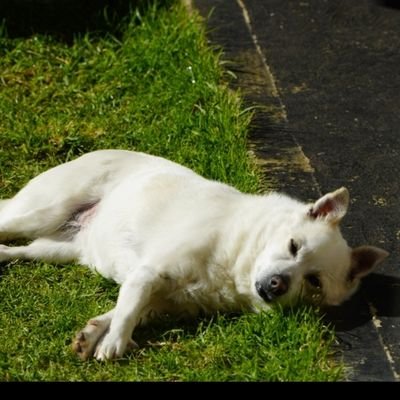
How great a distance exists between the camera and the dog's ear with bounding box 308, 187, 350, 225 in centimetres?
539

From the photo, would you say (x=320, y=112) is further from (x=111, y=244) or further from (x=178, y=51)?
(x=111, y=244)

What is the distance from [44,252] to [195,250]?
3.54 ft

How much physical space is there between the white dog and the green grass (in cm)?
10

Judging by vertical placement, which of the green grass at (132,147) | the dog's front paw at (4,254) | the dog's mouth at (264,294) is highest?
the dog's mouth at (264,294)

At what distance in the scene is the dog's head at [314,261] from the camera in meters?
5.22

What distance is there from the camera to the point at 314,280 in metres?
5.30

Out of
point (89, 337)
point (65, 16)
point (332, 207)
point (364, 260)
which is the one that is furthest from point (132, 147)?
point (89, 337)

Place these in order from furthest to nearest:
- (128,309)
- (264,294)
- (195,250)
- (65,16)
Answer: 1. (65,16)
2. (195,250)
3. (264,294)
4. (128,309)

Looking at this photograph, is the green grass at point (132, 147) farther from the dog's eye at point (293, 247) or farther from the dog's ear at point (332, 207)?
the dog's ear at point (332, 207)

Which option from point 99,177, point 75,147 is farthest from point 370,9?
point 99,177

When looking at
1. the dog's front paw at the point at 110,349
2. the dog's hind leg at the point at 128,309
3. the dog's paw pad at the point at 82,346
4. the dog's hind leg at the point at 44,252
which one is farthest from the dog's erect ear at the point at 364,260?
the dog's hind leg at the point at 44,252

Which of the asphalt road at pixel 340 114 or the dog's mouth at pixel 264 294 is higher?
the dog's mouth at pixel 264 294

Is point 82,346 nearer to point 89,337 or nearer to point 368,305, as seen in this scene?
point 89,337
